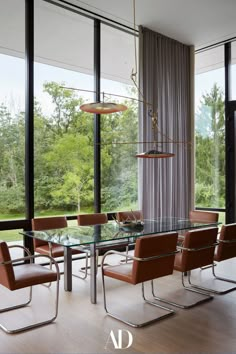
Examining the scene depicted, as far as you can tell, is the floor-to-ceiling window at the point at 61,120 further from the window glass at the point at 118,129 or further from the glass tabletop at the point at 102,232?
the glass tabletop at the point at 102,232

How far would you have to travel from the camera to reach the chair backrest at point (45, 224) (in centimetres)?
451

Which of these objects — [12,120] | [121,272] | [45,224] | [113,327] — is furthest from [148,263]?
[12,120]

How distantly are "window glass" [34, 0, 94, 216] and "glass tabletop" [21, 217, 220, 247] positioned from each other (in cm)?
139

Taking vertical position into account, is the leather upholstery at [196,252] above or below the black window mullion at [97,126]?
below

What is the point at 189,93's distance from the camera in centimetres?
722

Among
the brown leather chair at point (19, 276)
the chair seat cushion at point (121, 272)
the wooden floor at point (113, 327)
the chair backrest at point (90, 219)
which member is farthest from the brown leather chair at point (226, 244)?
the brown leather chair at point (19, 276)

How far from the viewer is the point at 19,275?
3137 millimetres

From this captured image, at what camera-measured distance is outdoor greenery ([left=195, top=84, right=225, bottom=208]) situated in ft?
23.0

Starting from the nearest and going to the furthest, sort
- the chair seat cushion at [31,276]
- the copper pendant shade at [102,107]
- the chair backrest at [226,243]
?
1. the chair seat cushion at [31,276]
2. the copper pendant shade at [102,107]
3. the chair backrest at [226,243]

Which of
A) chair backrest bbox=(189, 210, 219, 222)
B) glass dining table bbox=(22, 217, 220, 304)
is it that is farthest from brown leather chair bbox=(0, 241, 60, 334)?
chair backrest bbox=(189, 210, 219, 222)

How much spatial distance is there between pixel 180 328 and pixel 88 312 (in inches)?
35.7

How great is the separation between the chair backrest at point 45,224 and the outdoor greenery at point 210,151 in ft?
11.5

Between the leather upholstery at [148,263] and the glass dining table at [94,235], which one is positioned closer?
the leather upholstery at [148,263]

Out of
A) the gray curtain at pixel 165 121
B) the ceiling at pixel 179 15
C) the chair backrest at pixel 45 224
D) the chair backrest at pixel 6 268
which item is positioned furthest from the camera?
the gray curtain at pixel 165 121
